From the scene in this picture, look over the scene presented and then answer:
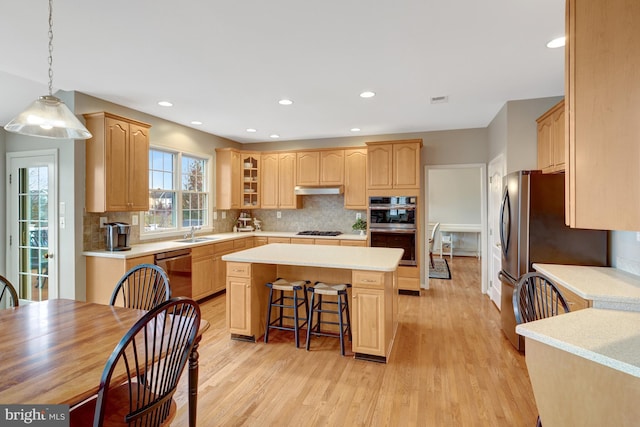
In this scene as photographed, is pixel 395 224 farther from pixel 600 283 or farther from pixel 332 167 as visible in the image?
pixel 600 283

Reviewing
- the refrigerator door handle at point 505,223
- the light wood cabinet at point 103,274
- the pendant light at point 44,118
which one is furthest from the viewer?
the light wood cabinet at point 103,274

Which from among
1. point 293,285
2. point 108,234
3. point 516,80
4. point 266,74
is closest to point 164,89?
point 266,74

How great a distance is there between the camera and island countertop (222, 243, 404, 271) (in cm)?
273

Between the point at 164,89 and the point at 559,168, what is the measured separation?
3985mm

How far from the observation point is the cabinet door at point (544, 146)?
326 centimetres

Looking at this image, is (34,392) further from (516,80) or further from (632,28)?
(516,80)

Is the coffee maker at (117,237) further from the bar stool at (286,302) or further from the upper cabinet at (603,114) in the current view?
the upper cabinet at (603,114)

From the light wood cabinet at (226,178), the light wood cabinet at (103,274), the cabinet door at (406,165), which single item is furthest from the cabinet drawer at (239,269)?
the cabinet door at (406,165)

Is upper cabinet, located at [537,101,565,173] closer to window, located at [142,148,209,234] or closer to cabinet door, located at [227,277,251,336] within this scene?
cabinet door, located at [227,277,251,336]

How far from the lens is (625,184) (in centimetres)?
128

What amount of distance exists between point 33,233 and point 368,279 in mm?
3868

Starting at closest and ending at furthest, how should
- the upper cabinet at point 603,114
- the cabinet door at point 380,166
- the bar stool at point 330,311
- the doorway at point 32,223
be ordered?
the upper cabinet at point 603,114
the bar stool at point 330,311
the doorway at point 32,223
the cabinet door at point 380,166

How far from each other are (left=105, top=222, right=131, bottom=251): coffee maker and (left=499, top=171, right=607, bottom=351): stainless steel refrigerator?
A: 4069mm

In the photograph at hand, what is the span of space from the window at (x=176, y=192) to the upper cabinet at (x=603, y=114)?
4546mm
